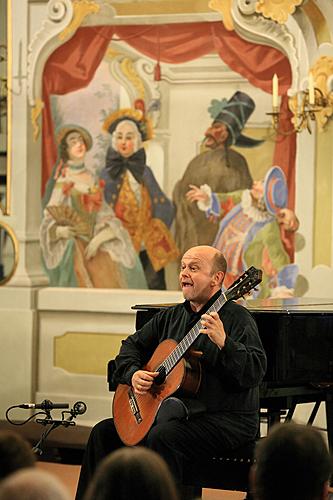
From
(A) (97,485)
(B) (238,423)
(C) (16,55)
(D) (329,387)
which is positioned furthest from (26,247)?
(A) (97,485)

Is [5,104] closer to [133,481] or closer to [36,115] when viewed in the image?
[36,115]

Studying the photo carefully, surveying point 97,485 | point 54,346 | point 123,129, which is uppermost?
point 123,129

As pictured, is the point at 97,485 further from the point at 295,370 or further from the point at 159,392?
the point at 295,370

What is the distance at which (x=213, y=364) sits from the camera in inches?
220

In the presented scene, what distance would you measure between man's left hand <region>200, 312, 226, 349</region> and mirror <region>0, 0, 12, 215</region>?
4.65 meters

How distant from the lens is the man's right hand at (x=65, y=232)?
9.70 m

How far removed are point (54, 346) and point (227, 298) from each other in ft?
14.2

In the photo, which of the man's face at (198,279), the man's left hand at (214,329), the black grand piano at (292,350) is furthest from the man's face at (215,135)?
the man's left hand at (214,329)

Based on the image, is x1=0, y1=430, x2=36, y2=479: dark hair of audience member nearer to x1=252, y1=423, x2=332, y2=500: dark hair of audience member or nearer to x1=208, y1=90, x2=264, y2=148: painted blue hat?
x1=252, y1=423, x2=332, y2=500: dark hair of audience member

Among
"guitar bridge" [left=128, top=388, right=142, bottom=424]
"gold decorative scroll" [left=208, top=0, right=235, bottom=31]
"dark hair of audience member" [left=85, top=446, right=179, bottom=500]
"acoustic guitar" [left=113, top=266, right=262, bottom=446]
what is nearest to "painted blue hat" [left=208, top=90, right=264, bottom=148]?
"gold decorative scroll" [left=208, top=0, right=235, bottom=31]

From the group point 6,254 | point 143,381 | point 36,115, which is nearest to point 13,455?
point 143,381

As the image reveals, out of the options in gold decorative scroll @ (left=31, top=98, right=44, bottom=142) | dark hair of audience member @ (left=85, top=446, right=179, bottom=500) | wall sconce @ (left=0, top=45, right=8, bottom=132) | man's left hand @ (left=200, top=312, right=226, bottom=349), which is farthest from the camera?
wall sconce @ (left=0, top=45, right=8, bottom=132)

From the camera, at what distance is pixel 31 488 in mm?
2348

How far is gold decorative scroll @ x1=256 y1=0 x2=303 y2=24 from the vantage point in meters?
8.87
